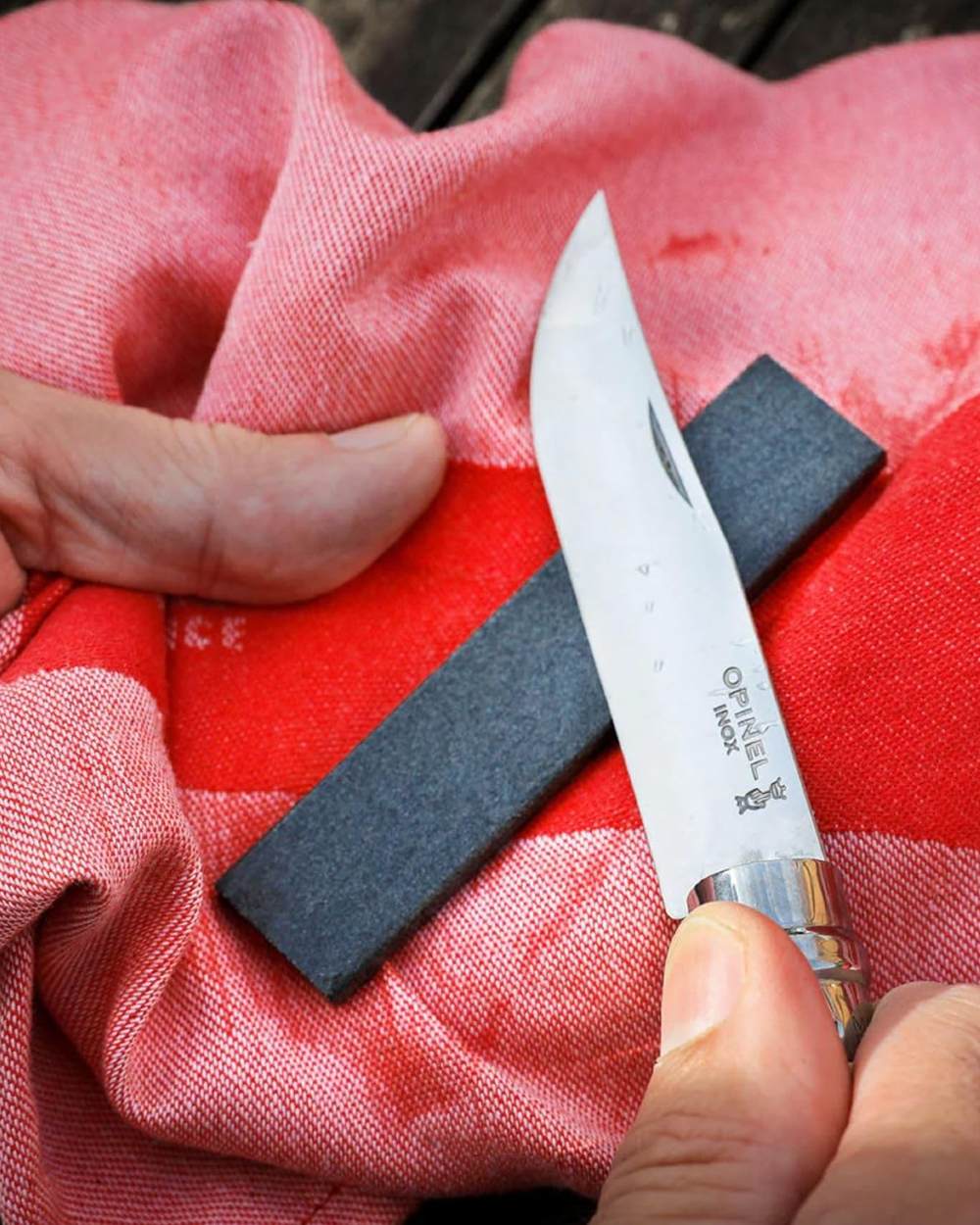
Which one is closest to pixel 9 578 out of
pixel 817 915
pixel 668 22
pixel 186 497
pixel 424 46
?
pixel 186 497

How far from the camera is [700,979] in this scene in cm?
48

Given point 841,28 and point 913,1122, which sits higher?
point 841,28

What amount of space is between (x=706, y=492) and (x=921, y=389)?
6.2 inches

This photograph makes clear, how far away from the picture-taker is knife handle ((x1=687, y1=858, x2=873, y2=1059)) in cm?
50

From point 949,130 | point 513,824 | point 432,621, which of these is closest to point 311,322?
point 432,621

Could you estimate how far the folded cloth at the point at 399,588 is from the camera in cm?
58

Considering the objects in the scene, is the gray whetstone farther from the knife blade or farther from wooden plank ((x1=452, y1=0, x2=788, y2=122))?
wooden plank ((x1=452, y1=0, x2=788, y2=122))

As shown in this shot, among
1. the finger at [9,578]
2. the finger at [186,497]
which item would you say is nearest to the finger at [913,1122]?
the finger at [186,497]

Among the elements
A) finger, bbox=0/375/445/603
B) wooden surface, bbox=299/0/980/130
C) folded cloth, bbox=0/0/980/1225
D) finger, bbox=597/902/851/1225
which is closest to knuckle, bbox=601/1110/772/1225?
finger, bbox=597/902/851/1225

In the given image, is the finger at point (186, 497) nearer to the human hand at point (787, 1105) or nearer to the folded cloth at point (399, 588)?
the folded cloth at point (399, 588)

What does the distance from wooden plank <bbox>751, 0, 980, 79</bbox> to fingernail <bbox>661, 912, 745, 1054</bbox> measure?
0.78 meters

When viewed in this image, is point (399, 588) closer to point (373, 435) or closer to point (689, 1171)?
point (373, 435)

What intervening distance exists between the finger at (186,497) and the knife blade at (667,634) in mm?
104

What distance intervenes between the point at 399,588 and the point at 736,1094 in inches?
13.9
